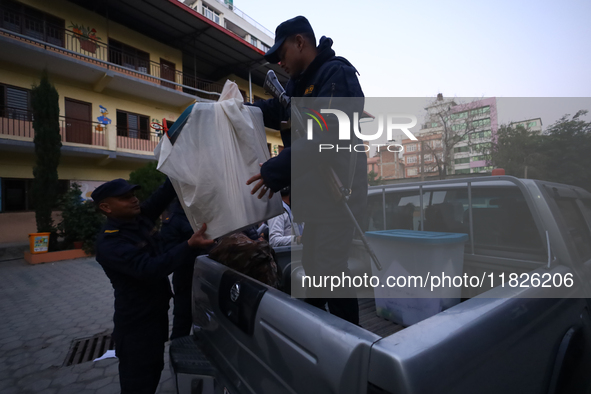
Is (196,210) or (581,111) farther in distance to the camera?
(581,111)

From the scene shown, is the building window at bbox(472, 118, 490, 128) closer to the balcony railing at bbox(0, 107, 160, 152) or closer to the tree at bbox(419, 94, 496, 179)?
the tree at bbox(419, 94, 496, 179)

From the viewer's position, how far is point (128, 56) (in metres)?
13.7

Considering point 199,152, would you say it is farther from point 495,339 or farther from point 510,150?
point 510,150

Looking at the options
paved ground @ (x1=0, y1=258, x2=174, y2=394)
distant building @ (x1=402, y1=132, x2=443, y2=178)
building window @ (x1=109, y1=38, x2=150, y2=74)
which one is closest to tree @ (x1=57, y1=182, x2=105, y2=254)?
paved ground @ (x1=0, y1=258, x2=174, y2=394)

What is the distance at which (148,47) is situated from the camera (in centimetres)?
1443

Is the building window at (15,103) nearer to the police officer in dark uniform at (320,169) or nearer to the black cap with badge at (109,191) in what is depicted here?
the black cap with badge at (109,191)

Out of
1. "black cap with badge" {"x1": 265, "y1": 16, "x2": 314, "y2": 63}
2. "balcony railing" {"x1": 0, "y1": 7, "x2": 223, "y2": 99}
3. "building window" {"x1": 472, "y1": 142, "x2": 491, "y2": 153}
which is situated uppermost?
"balcony railing" {"x1": 0, "y1": 7, "x2": 223, "y2": 99}

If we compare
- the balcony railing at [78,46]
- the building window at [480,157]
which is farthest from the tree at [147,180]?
the building window at [480,157]

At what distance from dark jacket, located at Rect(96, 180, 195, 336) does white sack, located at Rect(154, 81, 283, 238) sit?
1.20 feet

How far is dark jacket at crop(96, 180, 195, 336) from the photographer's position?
1.68m

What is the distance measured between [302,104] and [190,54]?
17225mm

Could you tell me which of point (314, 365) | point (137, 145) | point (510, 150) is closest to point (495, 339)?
point (314, 365)

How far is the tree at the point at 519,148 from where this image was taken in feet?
21.7

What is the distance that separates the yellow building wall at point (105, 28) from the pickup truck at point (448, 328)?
15.0 m
